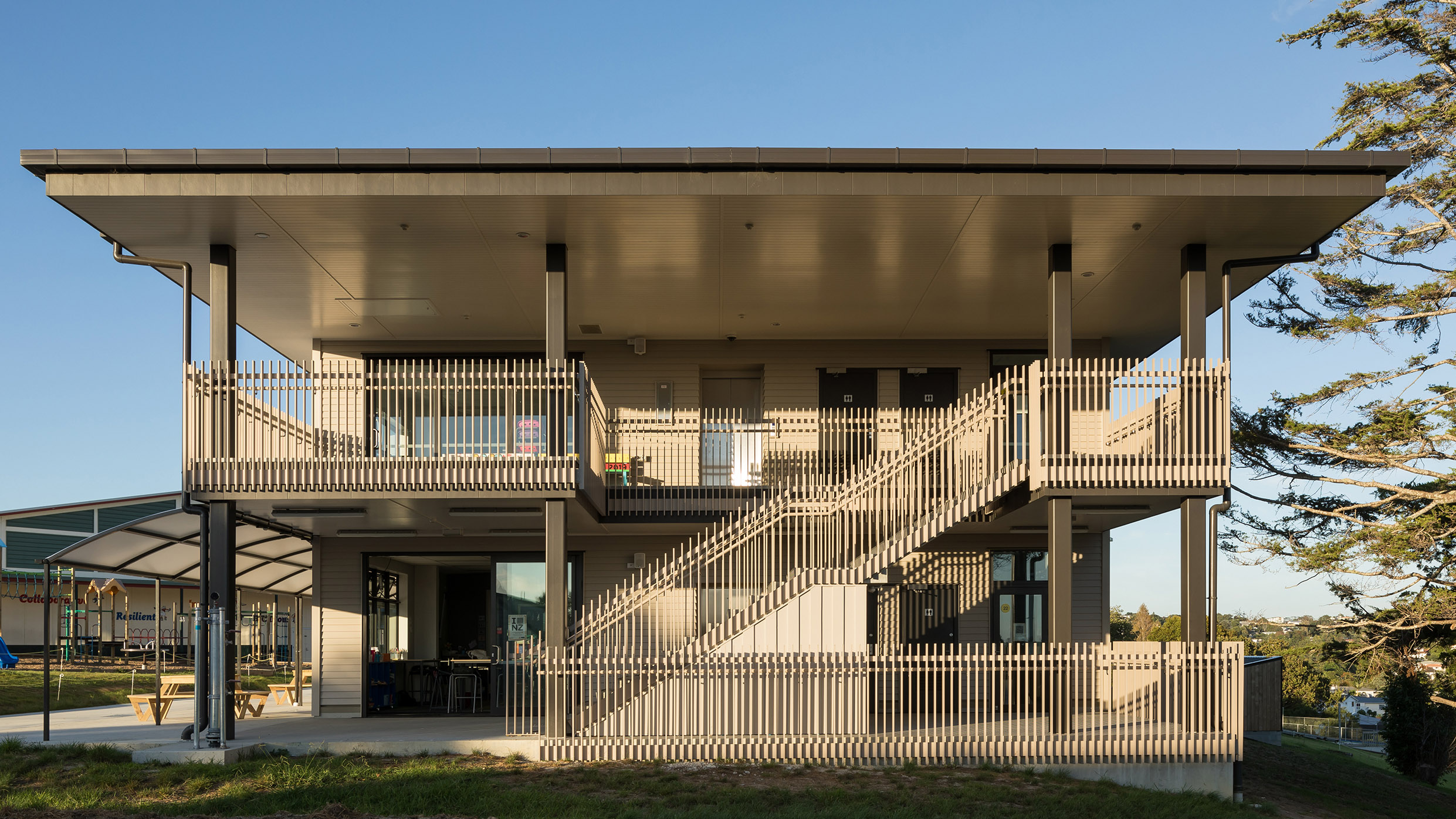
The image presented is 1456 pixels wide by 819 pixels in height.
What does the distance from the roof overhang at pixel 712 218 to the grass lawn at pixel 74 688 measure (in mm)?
9560

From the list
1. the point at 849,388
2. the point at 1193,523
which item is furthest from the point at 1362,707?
the point at 1193,523

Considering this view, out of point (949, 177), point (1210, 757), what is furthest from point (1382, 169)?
point (1210, 757)

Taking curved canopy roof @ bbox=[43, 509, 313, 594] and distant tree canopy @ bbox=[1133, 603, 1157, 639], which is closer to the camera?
curved canopy roof @ bbox=[43, 509, 313, 594]

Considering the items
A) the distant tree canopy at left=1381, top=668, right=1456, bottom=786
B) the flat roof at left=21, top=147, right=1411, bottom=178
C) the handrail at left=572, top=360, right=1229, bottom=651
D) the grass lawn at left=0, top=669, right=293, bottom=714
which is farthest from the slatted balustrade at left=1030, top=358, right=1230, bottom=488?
the grass lawn at left=0, top=669, right=293, bottom=714

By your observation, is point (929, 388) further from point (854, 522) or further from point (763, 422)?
point (854, 522)

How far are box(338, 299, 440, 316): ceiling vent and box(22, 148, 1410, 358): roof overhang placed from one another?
0.17 meters

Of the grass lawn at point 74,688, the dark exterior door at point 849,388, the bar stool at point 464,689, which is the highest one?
the dark exterior door at point 849,388

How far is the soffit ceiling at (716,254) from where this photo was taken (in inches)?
528

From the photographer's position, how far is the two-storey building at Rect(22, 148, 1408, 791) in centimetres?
1300

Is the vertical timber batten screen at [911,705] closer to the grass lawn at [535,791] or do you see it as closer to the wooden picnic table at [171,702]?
the grass lawn at [535,791]

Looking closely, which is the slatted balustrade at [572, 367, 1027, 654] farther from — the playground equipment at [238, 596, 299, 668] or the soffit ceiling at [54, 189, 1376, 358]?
Answer: the playground equipment at [238, 596, 299, 668]

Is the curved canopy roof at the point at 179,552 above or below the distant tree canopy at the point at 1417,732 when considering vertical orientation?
above

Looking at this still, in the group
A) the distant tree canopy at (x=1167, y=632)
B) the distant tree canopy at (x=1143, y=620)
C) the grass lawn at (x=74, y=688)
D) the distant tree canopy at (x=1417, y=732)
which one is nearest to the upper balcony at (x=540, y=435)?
the grass lawn at (x=74, y=688)

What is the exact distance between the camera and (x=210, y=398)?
1388cm
